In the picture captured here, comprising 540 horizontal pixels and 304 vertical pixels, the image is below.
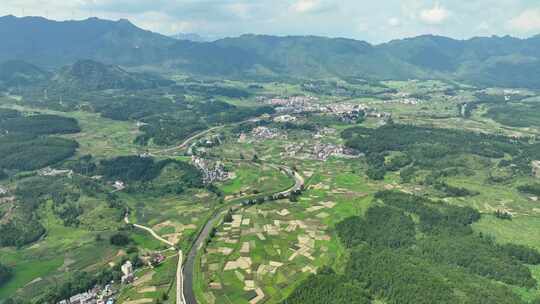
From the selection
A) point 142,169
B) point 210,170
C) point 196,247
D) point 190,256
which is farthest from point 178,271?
point 142,169

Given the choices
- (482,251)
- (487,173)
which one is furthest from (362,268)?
(487,173)

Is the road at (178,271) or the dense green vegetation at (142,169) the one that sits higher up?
the dense green vegetation at (142,169)

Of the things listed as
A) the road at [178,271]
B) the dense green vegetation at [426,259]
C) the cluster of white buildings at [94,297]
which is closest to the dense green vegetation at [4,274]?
the cluster of white buildings at [94,297]

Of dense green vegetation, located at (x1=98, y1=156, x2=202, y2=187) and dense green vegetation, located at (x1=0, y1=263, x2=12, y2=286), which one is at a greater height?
dense green vegetation, located at (x1=98, y1=156, x2=202, y2=187)

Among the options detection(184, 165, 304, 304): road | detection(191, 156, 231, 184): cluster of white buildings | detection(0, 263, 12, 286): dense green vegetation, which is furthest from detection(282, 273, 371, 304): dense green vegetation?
detection(191, 156, 231, 184): cluster of white buildings

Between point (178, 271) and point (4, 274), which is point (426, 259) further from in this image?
point (4, 274)

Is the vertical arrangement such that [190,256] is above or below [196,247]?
below

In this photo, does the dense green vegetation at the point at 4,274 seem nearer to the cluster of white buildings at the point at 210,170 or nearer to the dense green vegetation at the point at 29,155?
the cluster of white buildings at the point at 210,170

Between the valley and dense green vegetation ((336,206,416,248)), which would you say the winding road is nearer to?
the valley
